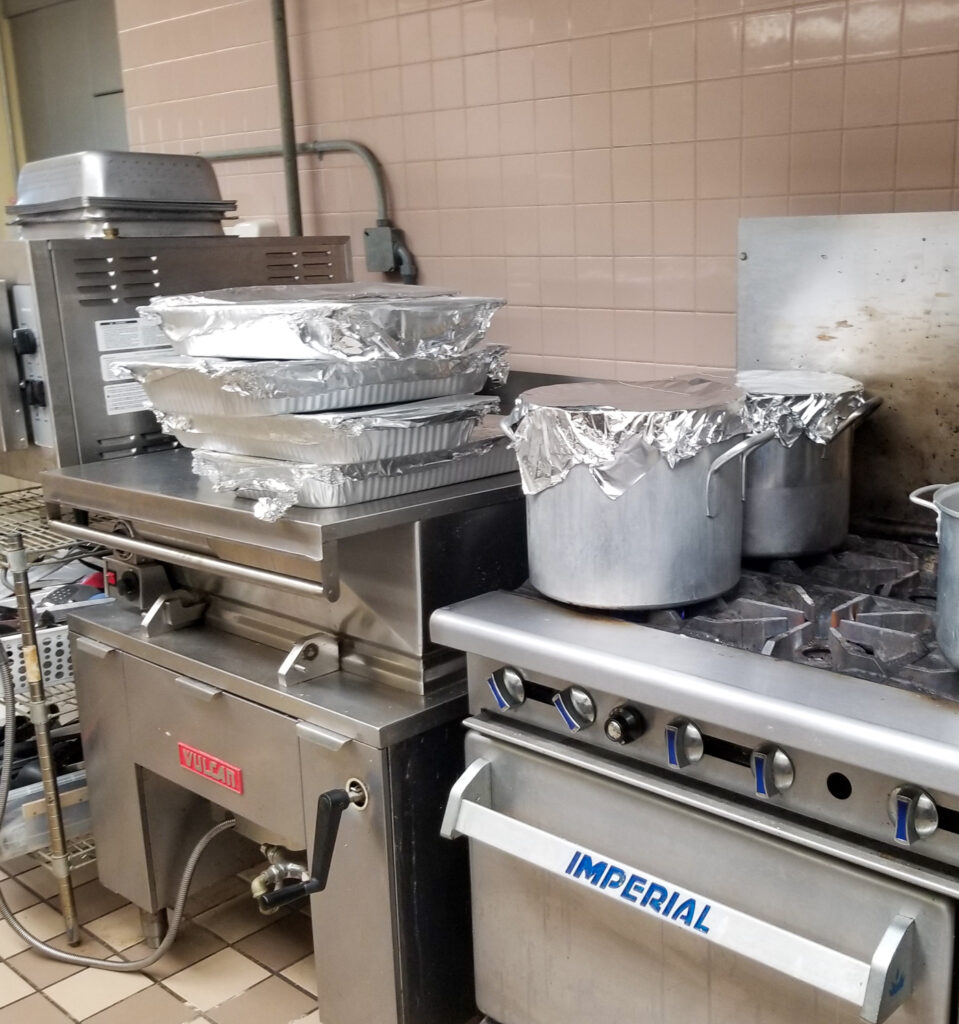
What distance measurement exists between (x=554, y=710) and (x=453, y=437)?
1.58ft

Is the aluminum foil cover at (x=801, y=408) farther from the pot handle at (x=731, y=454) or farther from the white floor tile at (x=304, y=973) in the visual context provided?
the white floor tile at (x=304, y=973)

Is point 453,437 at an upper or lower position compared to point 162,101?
lower

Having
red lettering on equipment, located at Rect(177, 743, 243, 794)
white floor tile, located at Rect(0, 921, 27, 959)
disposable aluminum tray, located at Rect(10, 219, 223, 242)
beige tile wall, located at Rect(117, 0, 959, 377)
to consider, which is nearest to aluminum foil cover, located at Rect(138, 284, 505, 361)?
disposable aluminum tray, located at Rect(10, 219, 223, 242)

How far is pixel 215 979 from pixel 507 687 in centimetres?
110

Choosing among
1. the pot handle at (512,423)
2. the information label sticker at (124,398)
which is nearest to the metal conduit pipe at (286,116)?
the information label sticker at (124,398)

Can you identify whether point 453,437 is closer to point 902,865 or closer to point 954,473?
point 954,473

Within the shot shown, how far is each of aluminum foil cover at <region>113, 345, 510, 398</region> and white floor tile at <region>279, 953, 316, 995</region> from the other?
1152mm

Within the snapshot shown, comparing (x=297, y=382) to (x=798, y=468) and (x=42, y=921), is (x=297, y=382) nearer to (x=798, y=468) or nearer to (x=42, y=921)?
(x=798, y=468)

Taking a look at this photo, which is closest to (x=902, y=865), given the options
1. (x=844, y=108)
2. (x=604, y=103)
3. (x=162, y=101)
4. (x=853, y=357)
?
(x=853, y=357)

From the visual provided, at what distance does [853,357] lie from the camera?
174cm

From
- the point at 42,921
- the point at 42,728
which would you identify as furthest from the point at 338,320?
the point at 42,921

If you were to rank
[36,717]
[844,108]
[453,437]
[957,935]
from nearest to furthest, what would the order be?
[957,935], [453,437], [844,108], [36,717]

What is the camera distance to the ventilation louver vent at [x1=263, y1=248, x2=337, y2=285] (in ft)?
7.38

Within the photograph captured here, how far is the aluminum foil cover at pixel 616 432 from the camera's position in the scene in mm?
1275
